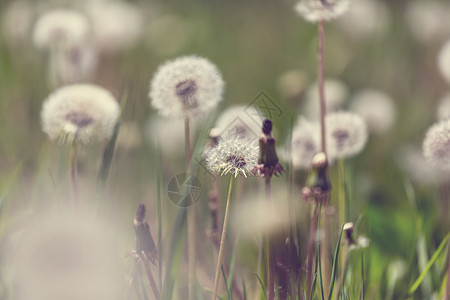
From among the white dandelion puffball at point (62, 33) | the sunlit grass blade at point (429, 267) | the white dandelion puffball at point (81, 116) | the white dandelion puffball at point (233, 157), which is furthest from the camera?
the white dandelion puffball at point (62, 33)

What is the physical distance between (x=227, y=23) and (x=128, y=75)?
173cm

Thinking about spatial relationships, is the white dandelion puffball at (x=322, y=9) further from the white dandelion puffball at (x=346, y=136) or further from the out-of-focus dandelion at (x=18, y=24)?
the out-of-focus dandelion at (x=18, y=24)

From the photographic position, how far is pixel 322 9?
1.09 m

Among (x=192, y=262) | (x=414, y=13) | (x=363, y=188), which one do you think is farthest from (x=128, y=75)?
(x=414, y=13)

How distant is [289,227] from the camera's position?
0.81m

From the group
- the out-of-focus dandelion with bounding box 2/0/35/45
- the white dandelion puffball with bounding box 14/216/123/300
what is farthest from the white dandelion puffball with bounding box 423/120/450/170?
the out-of-focus dandelion with bounding box 2/0/35/45

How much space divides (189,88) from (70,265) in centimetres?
34

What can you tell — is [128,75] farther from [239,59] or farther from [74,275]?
[74,275]

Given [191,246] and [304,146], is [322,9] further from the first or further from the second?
[191,246]

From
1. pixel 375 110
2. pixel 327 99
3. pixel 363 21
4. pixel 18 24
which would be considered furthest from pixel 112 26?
pixel 363 21

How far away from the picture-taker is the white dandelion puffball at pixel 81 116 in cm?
104

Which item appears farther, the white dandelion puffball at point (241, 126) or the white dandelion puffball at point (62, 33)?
the white dandelion puffball at point (62, 33)

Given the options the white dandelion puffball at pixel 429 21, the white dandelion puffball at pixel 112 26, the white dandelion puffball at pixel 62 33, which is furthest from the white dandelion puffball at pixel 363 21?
the white dandelion puffball at pixel 62 33

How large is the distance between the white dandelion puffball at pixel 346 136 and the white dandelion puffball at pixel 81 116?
0.40 metres
